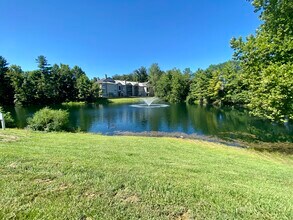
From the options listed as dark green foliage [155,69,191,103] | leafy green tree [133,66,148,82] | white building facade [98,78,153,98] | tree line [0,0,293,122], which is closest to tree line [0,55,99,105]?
tree line [0,0,293,122]

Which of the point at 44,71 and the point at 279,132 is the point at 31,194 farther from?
the point at 44,71

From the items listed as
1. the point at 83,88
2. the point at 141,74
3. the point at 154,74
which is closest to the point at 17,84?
the point at 83,88

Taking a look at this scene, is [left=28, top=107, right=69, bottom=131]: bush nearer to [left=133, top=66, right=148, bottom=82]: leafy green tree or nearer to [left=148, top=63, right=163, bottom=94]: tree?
[left=148, top=63, right=163, bottom=94]: tree

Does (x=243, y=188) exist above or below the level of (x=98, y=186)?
below

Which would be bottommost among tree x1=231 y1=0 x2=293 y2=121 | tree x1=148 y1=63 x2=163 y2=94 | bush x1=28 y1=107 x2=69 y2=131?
bush x1=28 y1=107 x2=69 y2=131

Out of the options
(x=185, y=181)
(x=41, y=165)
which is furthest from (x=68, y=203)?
(x=185, y=181)

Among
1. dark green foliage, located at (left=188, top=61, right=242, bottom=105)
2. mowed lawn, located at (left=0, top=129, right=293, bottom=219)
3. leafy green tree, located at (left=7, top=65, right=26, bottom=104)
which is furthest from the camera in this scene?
leafy green tree, located at (left=7, top=65, right=26, bottom=104)

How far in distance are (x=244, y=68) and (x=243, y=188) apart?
32.6 ft

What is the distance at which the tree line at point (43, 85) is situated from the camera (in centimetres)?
5113

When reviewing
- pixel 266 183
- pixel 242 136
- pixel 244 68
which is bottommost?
pixel 242 136

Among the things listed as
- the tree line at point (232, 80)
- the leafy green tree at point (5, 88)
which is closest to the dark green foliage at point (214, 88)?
the tree line at point (232, 80)

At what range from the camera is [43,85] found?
5372 centimetres

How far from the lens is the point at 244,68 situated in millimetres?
12391

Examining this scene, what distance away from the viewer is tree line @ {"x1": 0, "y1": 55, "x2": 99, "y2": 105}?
168ft
